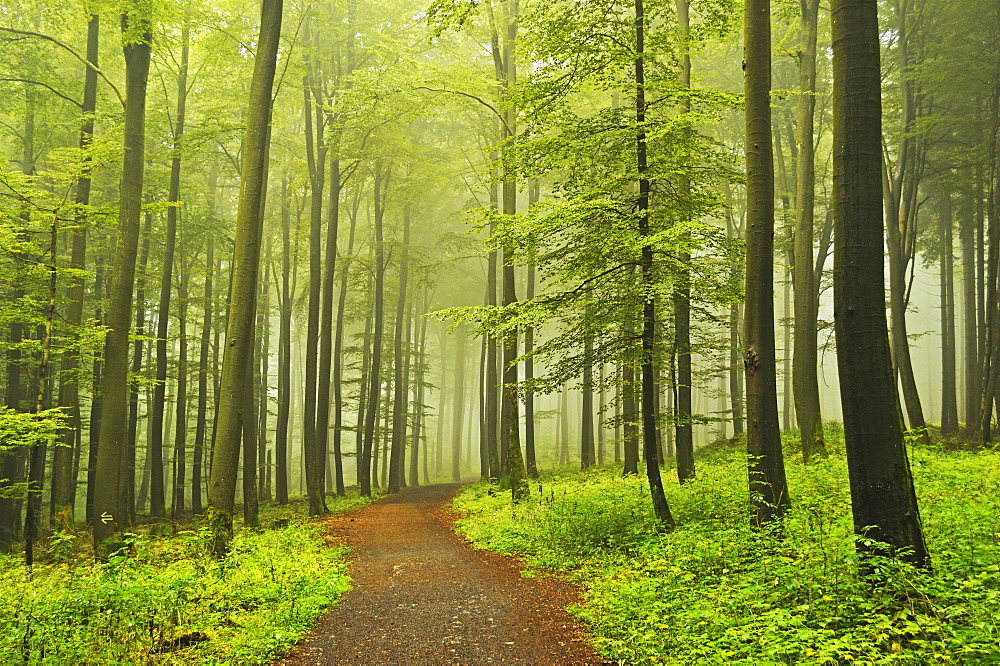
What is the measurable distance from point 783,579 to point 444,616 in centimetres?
378

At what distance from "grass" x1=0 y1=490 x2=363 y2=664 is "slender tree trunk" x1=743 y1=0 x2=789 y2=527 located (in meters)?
6.04

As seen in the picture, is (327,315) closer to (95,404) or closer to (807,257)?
(95,404)

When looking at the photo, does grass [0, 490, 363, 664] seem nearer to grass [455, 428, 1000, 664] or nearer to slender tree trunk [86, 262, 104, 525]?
grass [455, 428, 1000, 664]

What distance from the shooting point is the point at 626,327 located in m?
9.83

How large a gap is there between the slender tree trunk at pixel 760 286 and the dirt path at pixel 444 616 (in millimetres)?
3078

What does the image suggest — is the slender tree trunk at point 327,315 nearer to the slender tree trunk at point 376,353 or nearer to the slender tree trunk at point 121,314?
the slender tree trunk at point 376,353

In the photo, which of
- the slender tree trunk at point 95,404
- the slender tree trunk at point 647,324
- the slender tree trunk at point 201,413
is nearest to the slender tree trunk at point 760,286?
the slender tree trunk at point 647,324

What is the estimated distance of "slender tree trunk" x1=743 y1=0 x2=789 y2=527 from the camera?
780 centimetres

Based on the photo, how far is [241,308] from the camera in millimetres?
10422

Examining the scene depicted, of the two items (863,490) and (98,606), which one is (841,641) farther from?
(98,606)

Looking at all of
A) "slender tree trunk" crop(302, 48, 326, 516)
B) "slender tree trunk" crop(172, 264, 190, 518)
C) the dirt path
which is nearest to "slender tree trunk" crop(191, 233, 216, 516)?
"slender tree trunk" crop(172, 264, 190, 518)

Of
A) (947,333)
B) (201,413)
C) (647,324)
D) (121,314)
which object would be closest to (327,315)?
(201,413)

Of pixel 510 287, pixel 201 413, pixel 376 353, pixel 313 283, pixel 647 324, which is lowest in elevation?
pixel 201 413

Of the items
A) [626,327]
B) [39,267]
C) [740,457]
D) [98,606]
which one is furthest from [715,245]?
[39,267]
